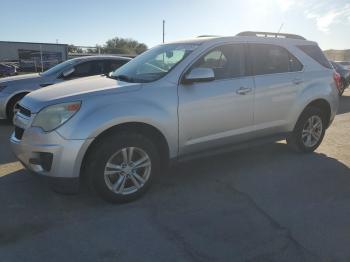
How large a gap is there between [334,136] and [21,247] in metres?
6.19

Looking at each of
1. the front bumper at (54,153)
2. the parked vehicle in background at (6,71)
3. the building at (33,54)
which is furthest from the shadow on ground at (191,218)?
the building at (33,54)

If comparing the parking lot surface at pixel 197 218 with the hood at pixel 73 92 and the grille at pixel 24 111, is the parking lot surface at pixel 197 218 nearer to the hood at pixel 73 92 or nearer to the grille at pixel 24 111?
the grille at pixel 24 111

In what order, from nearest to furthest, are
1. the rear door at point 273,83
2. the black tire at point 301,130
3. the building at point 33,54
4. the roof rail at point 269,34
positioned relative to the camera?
the rear door at point 273,83, the roof rail at point 269,34, the black tire at point 301,130, the building at point 33,54

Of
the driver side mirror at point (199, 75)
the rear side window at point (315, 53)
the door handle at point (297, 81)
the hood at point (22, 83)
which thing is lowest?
the hood at point (22, 83)

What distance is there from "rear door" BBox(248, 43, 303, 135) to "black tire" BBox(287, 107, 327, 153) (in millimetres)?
388

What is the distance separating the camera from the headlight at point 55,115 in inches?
154

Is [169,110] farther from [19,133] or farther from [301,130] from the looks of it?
[301,130]

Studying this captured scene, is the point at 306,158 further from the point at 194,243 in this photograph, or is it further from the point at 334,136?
the point at 194,243

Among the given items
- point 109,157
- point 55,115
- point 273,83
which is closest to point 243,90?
point 273,83

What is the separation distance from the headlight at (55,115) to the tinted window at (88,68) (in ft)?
17.1

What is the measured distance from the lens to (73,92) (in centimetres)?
423

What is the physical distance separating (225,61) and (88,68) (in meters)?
4.97

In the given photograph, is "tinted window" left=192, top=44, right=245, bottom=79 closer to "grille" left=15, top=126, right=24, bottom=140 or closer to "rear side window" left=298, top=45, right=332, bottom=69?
"rear side window" left=298, top=45, right=332, bottom=69

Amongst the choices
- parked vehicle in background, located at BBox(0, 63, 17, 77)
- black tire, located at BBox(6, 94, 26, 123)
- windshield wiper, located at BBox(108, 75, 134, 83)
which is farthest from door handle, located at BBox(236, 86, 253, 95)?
parked vehicle in background, located at BBox(0, 63, 17, 77)
